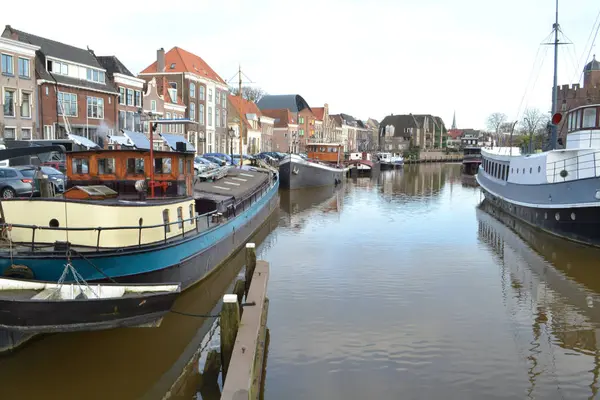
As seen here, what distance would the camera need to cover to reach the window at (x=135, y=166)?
52.1ft

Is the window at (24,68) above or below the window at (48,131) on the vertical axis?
above

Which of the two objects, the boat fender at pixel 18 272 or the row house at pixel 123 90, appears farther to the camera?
the row house at pixel 123 90

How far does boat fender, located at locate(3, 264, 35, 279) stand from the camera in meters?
11.0

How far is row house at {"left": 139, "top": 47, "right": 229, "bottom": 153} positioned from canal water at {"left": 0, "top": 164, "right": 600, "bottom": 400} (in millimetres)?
40850

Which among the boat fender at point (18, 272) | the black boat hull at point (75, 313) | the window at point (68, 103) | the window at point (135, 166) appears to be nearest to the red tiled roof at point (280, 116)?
the window at point (68, 103)

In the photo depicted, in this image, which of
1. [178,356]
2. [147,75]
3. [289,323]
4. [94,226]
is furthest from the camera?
[147,75]

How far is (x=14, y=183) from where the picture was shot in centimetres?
2361

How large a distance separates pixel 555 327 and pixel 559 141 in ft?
69.1

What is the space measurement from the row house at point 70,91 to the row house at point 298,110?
63.4 m

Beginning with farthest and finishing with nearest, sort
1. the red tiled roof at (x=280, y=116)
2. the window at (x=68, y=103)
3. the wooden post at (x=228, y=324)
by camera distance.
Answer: the red tiled roof at (x=280, y=116)
the window at (x=68, y=103)
the wooden post at (x=228, y=324)

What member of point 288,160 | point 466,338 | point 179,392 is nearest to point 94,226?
point 179,392

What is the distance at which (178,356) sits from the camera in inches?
452

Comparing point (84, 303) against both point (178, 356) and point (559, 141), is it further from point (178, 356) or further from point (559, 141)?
point (559, 141)

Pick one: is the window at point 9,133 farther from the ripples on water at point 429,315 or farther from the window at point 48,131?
the ripples on water at point 429,315
